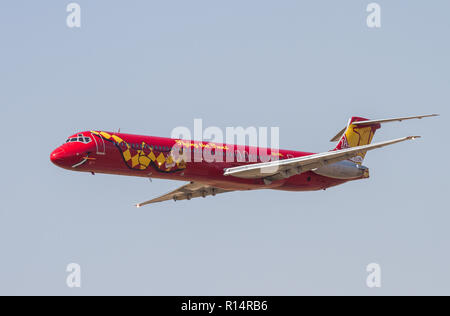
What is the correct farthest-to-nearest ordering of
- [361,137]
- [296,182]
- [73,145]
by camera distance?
1. [361,137]
2. [296,182]
3. [73,145]

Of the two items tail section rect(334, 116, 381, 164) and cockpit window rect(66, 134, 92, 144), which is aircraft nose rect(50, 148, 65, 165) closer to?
cockpit window rect(66, 134, 92, 144)

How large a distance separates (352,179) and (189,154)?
13.4 m

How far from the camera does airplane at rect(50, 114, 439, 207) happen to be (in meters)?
54.2

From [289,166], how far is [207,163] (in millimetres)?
5588

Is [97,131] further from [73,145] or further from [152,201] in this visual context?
[152,201]

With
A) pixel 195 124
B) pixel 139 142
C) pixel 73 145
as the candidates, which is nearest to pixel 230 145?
pixel 195 124

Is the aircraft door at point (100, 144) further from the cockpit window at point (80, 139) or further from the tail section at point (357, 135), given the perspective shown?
the tail section at point (357, 135)

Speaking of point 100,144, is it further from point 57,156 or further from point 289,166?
point 289,166

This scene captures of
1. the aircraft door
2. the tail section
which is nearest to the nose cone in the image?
the aircraft door

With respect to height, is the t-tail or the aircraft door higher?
the t-tail

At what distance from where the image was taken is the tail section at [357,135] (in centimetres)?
6538

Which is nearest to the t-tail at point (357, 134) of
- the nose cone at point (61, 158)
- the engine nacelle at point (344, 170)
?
the engine nacelle at point (344, 170)

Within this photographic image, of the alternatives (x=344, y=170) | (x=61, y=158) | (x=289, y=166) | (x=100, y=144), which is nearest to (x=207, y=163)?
(x=289, y=166)

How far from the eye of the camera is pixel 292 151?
204 feet
